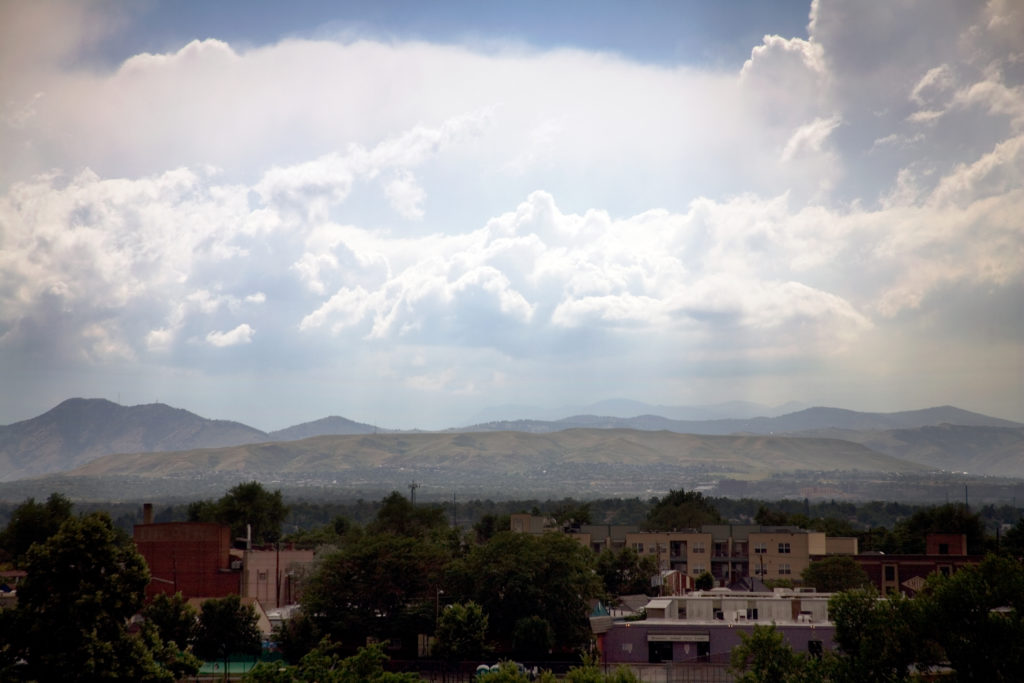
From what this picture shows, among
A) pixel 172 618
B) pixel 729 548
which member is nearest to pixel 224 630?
pixel 172 618

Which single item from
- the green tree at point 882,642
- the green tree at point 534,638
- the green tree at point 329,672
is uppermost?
the green tree at point 882,642

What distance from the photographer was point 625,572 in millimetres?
93750

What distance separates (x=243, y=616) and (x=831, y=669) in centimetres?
3644

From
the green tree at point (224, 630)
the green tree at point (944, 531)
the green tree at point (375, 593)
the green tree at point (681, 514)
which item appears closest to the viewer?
the green tree at point (224, 630)

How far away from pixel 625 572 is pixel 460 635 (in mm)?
38463

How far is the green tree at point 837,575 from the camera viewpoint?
81.4 m

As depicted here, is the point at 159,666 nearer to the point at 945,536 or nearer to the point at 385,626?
the point at 385,626

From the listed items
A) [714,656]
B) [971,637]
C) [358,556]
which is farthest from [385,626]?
[971,637]

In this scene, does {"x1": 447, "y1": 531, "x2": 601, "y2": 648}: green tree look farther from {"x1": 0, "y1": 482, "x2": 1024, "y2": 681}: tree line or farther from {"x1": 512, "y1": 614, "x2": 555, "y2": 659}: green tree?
{"x1": 512, "y1": 614, "x2": 555, "y2": 659}: green tree

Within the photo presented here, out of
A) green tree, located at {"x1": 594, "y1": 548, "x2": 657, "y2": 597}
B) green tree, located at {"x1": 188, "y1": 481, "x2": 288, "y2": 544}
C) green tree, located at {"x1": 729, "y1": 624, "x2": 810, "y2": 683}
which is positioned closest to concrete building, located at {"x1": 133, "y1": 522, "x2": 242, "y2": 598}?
green tree, located at {"x1": 594, "y1": 548, "x2": 657, "y2": 597}

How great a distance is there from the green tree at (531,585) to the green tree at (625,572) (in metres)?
22.8

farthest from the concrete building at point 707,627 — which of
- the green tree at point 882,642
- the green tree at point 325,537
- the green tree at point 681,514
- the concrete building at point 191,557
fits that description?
the green tree at point 681,514

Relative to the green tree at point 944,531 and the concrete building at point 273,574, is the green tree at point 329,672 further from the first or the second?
the green tree at point 944,531

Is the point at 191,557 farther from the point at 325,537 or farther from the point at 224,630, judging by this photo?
the point at 325,537
